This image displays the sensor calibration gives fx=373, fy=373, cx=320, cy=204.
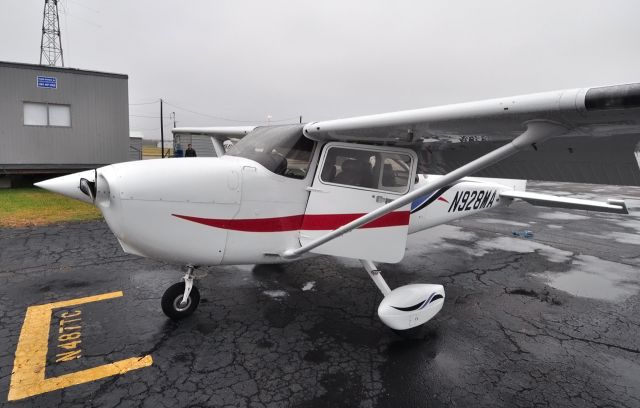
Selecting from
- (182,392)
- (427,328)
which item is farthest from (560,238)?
(182,392)

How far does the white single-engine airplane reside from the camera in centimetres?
281

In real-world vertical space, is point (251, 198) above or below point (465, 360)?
above

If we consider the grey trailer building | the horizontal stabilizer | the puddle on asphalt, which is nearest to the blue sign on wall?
the grey trailer building

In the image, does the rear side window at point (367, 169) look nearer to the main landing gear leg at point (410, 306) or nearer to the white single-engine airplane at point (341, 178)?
the white single-engine airplane at point (341, 178)

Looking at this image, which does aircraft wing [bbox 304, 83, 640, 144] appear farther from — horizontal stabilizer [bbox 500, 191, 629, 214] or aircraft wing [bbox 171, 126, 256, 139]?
horizontal stabilizer [bbox 500, 191, 629, 214]

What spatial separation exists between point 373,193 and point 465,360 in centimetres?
183

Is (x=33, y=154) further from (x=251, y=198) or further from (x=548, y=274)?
(x=548, y=274)

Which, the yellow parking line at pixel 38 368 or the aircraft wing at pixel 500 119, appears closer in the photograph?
the aircraft wing at pixel 500 119

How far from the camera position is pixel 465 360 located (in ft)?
10.8

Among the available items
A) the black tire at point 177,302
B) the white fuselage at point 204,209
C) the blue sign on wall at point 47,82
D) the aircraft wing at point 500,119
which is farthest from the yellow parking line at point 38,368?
the blue sign on wall at point 47,82

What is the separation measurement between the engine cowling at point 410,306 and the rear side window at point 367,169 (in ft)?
3.67

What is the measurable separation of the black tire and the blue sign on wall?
13542mm

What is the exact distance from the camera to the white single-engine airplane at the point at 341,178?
281 cm

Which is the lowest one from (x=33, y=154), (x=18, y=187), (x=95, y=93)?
(x=18, y=187)
